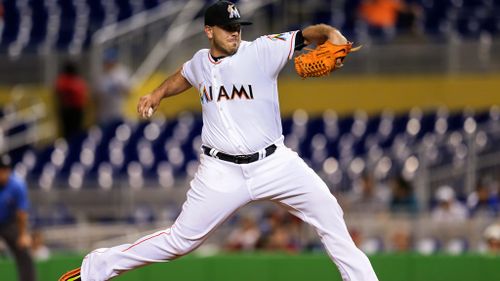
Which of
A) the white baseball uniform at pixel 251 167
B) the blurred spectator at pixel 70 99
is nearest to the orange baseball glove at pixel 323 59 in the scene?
the white baseball uniform at pixel 251 167

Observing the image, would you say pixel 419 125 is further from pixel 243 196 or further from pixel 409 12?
pixel 243 196

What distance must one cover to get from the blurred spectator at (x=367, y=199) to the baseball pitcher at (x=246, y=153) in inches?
226

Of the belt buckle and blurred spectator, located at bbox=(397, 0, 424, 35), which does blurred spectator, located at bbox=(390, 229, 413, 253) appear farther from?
blurred spectator, located at bbox=(397, 0, 424, 35)

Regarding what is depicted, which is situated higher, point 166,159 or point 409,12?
point 409,12

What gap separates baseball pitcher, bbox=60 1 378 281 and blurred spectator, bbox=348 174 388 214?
575 centimetres

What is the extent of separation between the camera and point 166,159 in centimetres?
1512

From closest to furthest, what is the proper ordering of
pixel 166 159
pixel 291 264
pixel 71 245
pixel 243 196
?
pixel 243 196, pixel 291 264, pixel 71 245, pixel 166 159

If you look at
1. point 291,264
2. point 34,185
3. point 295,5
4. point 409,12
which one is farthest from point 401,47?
point 291,264

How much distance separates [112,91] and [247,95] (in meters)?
9.62

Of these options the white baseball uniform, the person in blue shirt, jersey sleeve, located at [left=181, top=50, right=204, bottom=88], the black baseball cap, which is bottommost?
the person in blue shirt

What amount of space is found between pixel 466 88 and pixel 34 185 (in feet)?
21.8

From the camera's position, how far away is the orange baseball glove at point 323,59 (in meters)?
6.92

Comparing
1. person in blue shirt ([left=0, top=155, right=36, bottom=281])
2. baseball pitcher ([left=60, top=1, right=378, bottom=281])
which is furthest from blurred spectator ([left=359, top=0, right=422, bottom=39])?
baseball pitcher ([left=60, top=1, right=378, bottom=281])

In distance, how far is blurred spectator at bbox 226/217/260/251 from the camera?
12789 mm
